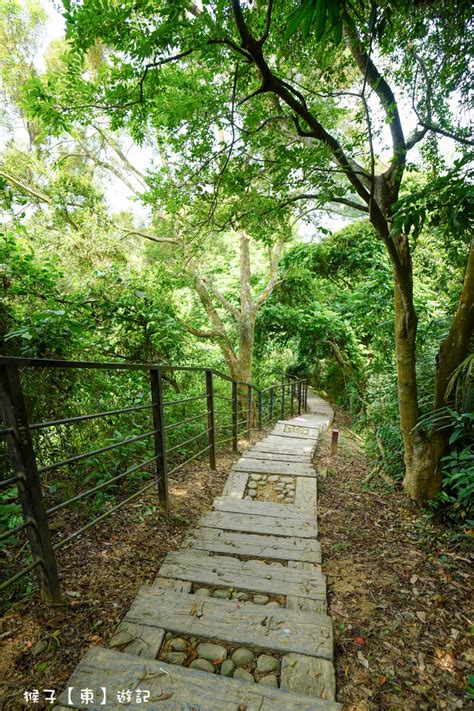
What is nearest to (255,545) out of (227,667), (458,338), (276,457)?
(227,667)

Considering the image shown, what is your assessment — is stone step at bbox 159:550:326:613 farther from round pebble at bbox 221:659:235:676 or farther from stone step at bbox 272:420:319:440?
stone step at bbox 272:420:319:440

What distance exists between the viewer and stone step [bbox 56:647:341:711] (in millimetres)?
1178

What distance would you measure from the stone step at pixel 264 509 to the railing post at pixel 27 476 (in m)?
1.64

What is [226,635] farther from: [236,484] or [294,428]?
[294,428]

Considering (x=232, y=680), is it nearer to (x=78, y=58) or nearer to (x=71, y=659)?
(x=71, y=659)

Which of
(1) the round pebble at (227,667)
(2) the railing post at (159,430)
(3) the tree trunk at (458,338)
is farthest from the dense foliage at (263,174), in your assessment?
(1) the round pebble at (227,667)

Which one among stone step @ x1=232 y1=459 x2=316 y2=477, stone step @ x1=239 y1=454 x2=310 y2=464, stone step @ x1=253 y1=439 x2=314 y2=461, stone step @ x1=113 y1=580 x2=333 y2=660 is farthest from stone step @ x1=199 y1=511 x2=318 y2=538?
stone step @ x1=253 y1=439 x2=314 y2=461

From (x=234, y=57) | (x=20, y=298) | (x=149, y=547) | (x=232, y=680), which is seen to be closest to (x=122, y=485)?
(x=149, y=547)

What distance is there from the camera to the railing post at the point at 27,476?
140cm

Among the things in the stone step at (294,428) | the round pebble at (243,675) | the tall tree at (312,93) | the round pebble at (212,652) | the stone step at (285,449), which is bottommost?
the stone step at (294,428)

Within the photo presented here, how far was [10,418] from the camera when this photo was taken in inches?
55.4

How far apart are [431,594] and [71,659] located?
6.48 ft

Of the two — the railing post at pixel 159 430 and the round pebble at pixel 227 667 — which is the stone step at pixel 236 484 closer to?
the railing post at pixel 159 430

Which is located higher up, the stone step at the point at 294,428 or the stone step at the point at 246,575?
the stone step at the point at 246,575
